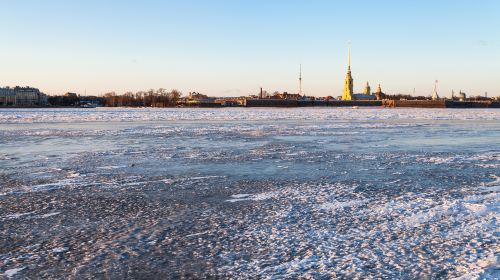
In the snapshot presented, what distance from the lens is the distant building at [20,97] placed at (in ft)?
423

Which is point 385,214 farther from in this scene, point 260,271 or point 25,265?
point 25,265

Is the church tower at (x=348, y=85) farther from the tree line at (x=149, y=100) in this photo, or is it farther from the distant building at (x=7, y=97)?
the distant building at (x=7, y=97)

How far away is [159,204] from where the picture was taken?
6121 millimetres

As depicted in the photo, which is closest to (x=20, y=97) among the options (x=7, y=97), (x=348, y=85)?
(x=7, y=97)

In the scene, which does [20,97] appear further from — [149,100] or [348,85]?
[348,85]

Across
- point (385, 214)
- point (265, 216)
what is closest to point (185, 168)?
point (265, 216)

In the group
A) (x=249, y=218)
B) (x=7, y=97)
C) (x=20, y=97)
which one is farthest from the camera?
(x=20, y=97)

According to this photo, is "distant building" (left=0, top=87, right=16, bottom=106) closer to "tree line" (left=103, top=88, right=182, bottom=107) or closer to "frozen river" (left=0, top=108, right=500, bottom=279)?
"tree line" (left=103, top=88, right=182, bottom=107)

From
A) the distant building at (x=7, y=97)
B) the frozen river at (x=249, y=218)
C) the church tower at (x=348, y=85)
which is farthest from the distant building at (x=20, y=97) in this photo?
the frozen river at (x=249, y=218)

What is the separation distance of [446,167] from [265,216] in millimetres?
5214

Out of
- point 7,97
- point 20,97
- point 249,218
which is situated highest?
point 20,97

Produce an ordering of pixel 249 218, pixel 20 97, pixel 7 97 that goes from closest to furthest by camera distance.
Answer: pixel 249 218 → pixel 7 97 → pixel 20 97

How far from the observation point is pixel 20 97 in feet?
441

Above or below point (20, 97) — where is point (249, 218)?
below
